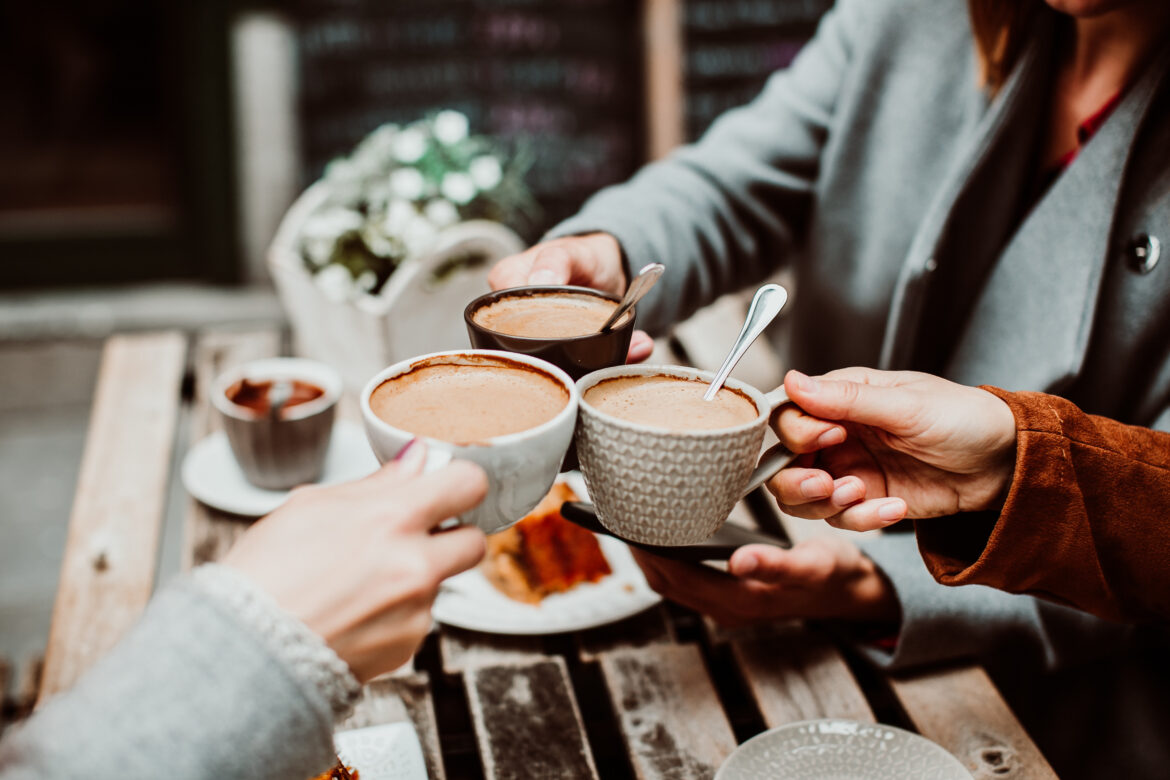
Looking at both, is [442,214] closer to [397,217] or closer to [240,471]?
[397,217]

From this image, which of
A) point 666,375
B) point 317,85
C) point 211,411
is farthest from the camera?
point 317,85

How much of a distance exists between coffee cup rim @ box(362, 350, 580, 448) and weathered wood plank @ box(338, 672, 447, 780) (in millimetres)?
324

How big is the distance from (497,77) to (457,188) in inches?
52.2

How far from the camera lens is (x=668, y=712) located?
3.08 ft

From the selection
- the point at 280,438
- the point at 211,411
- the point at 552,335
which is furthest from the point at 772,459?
the point at 211,411

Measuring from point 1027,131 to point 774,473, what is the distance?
0.66 m

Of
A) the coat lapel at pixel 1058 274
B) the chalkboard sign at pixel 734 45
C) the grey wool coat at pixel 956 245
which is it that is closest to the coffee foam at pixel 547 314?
the grey wool coat at pixel 956 245

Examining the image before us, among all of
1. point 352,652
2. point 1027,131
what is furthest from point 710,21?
point 352,652

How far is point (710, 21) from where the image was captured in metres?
2.78

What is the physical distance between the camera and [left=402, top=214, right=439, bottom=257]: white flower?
1.54 meters

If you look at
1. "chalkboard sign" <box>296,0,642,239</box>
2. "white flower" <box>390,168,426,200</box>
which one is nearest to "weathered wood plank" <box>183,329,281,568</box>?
"white flower" <box>390,168,426,200</box>

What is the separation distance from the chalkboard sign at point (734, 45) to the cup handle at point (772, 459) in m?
2.20

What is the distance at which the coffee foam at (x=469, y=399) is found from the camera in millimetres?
684

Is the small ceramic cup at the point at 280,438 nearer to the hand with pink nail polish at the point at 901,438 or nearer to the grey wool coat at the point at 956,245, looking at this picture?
the grey wool coat at the point at 956,245
